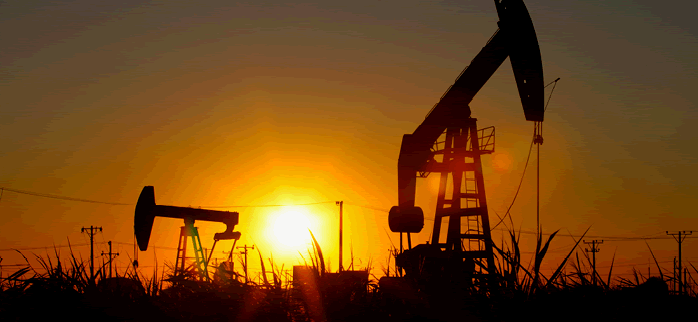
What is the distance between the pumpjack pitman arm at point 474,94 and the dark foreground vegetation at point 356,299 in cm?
1541

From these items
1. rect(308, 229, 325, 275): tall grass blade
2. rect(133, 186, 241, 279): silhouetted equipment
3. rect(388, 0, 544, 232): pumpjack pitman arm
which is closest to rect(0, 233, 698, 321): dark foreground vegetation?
rect(308, 229, 325, 275): tall grass blade

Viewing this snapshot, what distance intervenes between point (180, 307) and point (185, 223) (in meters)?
13.4

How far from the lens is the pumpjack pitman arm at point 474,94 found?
69.8 ft

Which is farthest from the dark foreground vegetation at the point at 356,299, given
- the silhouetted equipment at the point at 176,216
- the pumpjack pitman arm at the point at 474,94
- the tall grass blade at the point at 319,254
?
the pumpjack pitman arm at the point at 474,94

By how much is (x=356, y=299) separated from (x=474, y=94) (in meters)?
21.6

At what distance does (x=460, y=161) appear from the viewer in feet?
86.7

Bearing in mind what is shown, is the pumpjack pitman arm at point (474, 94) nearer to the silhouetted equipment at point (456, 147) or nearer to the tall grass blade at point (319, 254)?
the silhouetted equipment at point (456, 147)

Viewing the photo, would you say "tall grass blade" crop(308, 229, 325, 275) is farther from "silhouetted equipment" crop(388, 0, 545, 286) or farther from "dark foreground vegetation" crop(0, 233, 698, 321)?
"silhouetted equipment" crop(388, 0, 545, 286)

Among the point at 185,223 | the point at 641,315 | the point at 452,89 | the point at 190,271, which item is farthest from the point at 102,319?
the point at 452,89

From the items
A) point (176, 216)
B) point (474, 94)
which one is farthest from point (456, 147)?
point (176, 216)

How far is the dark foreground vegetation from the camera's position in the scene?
4316 mm

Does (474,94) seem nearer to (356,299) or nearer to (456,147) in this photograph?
(456,147)

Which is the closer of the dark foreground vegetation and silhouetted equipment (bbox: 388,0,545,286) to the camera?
the dark foreground vegetation

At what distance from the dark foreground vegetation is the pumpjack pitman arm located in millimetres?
15406
